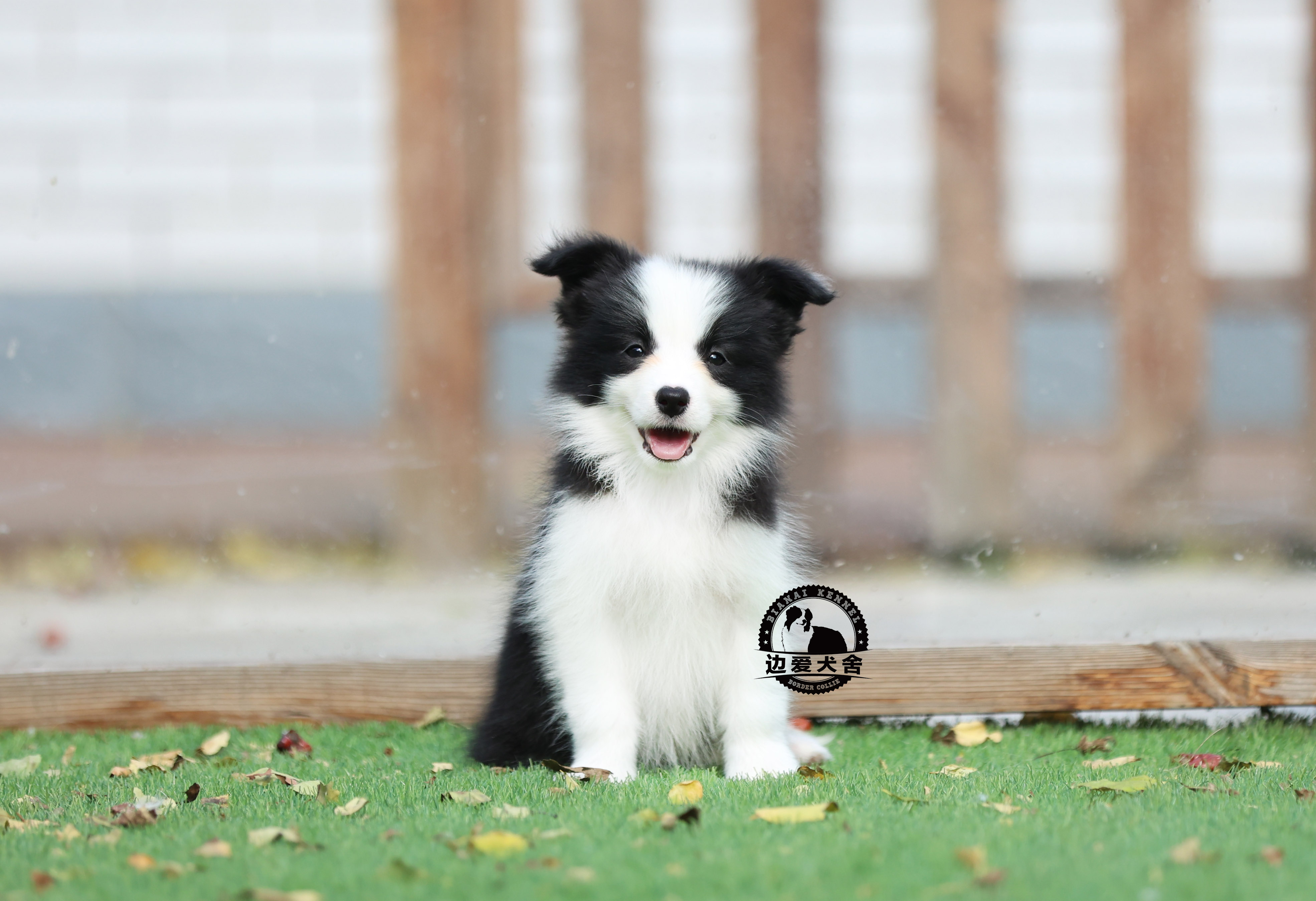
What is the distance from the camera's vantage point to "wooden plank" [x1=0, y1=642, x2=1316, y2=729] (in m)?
3.60

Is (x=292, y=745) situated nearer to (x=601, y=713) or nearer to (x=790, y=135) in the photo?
(x=601, y=713)

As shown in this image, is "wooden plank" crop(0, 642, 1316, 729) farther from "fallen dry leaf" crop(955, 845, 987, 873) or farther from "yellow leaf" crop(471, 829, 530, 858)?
→ "fallen dry leaf" crop(955, 845, 987, 873)

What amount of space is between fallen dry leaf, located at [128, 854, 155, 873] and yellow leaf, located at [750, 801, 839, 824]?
1.05 m

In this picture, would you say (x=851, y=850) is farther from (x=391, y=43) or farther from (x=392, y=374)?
(x=391, y=43)

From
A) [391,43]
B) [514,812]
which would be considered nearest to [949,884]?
[514,812]

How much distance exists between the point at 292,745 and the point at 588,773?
1.05 metres

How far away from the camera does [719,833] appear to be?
2.33 m

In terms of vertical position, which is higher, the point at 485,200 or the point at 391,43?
the point at 391,43

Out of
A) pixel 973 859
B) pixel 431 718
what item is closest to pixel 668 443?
pixel 973 859

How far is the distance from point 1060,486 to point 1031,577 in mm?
419

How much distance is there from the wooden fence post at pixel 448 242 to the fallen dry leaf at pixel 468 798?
2023 millimetres

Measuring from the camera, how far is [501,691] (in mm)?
3199

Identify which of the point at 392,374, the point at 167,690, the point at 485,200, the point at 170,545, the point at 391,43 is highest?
the point at 391,43

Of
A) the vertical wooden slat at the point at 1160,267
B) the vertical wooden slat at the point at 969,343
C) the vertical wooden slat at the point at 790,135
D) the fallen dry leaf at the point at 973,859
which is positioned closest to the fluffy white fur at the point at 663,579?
the fallen dry leaf at the point at 973,859
